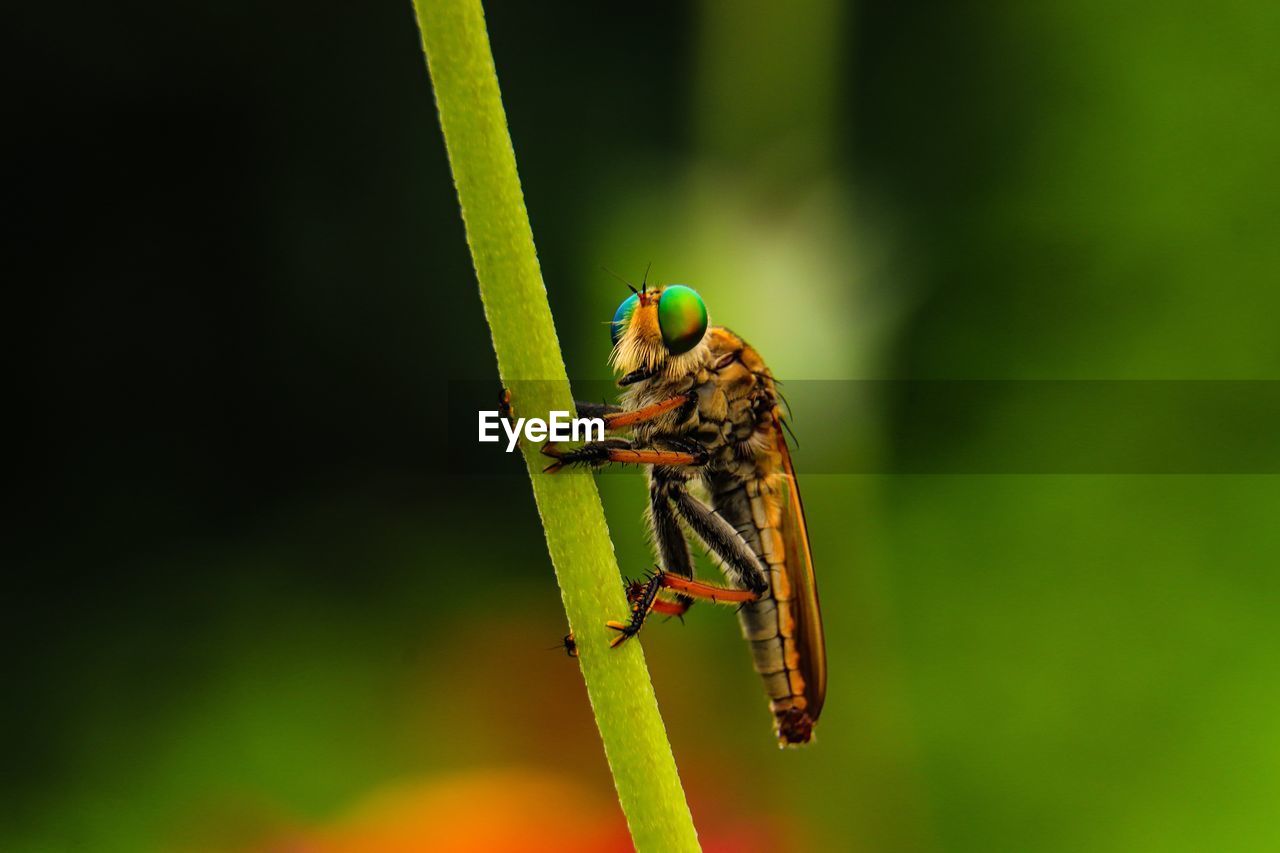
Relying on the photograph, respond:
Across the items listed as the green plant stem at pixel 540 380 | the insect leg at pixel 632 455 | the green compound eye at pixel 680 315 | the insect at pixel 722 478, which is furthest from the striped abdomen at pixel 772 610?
the green plant stem at pixel 540 380

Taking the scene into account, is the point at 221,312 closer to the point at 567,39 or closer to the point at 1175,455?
the point at 567,39

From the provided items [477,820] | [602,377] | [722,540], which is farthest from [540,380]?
[602,377]

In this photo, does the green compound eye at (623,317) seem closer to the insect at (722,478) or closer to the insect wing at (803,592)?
the insect at (722,478)

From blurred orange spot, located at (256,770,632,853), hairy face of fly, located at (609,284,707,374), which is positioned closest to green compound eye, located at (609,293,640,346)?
hairy face of fly, located at (609,284,707,374)

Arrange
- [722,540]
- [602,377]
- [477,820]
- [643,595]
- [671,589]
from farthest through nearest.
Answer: [602,377] < [477,820] < [722,540] < [671,589] < [643,595]

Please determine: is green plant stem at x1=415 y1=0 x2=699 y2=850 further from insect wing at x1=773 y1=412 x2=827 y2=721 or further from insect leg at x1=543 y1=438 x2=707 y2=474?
insect wing at x1=773 y1=412 x2=827 y2=721

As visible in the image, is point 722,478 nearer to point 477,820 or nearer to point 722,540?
point 722,540
